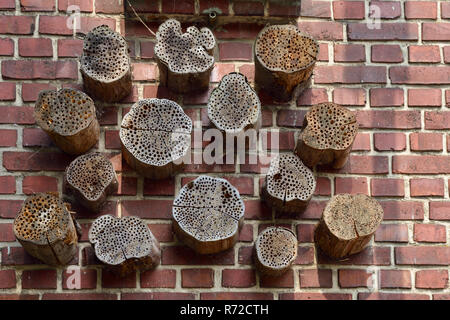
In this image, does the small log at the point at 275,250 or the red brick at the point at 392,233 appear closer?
the small log at the point at 275,250

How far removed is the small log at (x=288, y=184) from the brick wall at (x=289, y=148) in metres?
0.08

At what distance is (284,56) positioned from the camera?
9.70 feet

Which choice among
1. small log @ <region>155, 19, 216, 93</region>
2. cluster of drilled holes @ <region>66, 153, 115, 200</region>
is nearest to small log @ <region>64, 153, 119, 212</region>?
cluster of drilled holes @ <region>66, 153, 115, 200</region>

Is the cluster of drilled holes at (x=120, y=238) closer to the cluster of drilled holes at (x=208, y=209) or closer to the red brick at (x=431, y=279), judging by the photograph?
the cluster of drilled holes at (x=208, y=209)

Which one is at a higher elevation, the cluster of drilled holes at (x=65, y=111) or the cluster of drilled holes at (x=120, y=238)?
the cluster of drilled holes at (x=65, y=111)

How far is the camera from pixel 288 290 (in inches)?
114

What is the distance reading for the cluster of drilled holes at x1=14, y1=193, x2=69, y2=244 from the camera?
8.91ft

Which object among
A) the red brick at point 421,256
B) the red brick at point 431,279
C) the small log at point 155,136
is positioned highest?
the small log at point 155,136

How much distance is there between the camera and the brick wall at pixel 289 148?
2.88 meters

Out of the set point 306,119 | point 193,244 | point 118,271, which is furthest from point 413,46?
point 118,271

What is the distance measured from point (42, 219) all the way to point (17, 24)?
813mm

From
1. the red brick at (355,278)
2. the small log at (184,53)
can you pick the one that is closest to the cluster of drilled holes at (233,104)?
the small log at (184,53)

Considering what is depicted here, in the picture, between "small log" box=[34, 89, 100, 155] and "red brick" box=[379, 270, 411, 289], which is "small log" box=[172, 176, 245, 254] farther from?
"red brick" box=[379, 270, 411, 289]

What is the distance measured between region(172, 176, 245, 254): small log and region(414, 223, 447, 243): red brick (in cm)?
67
